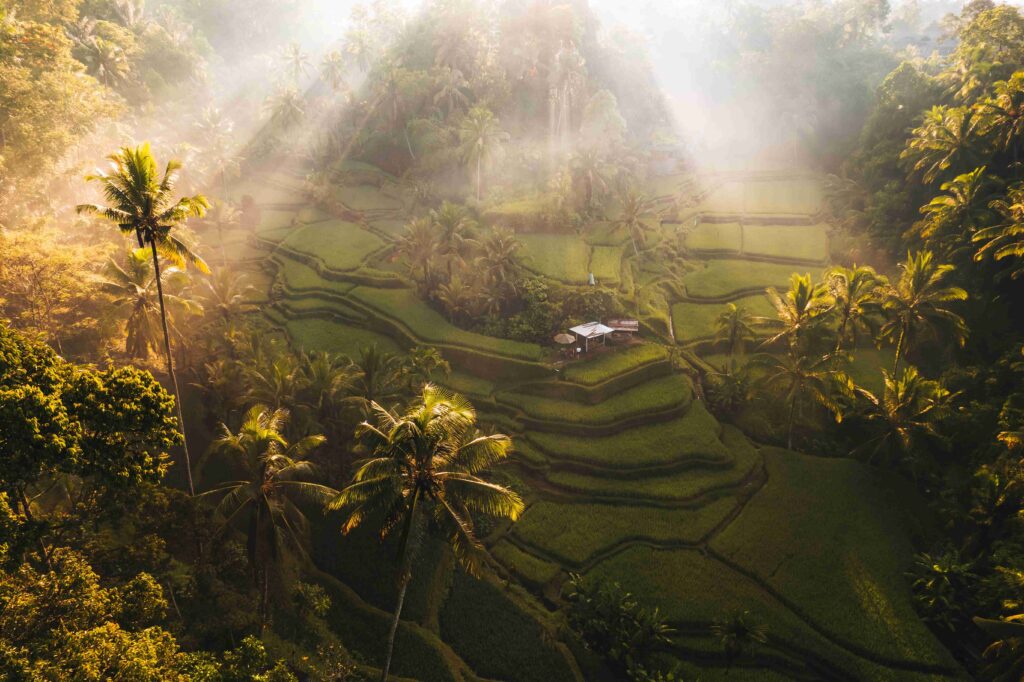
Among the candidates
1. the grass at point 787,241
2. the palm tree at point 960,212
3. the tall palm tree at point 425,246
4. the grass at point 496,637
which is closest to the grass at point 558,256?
the tall palm tree at point 425,246

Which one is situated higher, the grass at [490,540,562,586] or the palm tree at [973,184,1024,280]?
the palm tree at [973,184,1024,280]

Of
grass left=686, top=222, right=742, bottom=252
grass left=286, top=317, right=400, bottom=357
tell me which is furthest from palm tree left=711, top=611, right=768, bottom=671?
grass left=686, top=222, right=742, bottom=252

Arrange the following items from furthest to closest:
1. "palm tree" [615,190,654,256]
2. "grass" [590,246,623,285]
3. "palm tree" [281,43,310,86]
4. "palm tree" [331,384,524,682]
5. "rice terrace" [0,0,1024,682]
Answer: "palm tree" [281,43,310,86] → "palm tree" [615,190,654,256] → "grass" [590,246,623,285] → "rice terrace" [0,0,1024,682] → "palm tree" [331,384,524,682]

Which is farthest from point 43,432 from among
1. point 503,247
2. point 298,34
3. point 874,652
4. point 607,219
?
point 298,34

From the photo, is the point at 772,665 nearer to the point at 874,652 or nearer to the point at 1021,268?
the point at 874,652

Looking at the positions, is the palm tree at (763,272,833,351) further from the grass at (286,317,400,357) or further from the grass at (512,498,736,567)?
the grass at (286,317,400,357)

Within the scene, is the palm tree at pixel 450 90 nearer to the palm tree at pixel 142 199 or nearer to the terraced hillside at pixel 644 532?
the terraced hillside at pixel 644 532

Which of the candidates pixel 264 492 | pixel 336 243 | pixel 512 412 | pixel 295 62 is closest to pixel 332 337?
pixel 512 412
